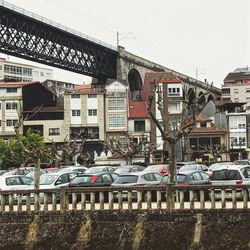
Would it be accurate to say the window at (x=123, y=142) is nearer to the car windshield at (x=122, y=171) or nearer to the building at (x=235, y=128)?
the building at (x=235, y=128)

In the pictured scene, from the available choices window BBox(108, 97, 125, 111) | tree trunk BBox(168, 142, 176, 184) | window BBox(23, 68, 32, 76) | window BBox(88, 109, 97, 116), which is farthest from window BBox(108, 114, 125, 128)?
window BBox(23, 68, 32, 76)

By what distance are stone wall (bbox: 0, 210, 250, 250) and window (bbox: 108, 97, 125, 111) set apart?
6422 cm

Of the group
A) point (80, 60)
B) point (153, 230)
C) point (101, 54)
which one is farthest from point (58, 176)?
point (101, 54)

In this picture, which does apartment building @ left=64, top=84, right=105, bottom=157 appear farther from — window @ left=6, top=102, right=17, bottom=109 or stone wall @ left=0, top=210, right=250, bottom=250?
stone wall @ left=0, top=210, right=250, bottom=250

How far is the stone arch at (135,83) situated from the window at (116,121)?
17.5 m

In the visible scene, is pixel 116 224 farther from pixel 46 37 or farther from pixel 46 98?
pixel 46 98

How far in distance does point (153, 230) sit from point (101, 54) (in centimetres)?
8252

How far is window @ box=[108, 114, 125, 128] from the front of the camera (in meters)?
83.1

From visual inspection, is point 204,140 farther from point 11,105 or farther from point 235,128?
point 11,105

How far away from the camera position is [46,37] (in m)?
82.5

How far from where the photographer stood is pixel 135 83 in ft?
362

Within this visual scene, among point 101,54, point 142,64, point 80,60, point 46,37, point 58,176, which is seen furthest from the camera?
point 142,64

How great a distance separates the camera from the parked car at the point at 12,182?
25944 millimetres

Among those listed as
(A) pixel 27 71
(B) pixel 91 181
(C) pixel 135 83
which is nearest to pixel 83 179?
(B) pixel 91 181
